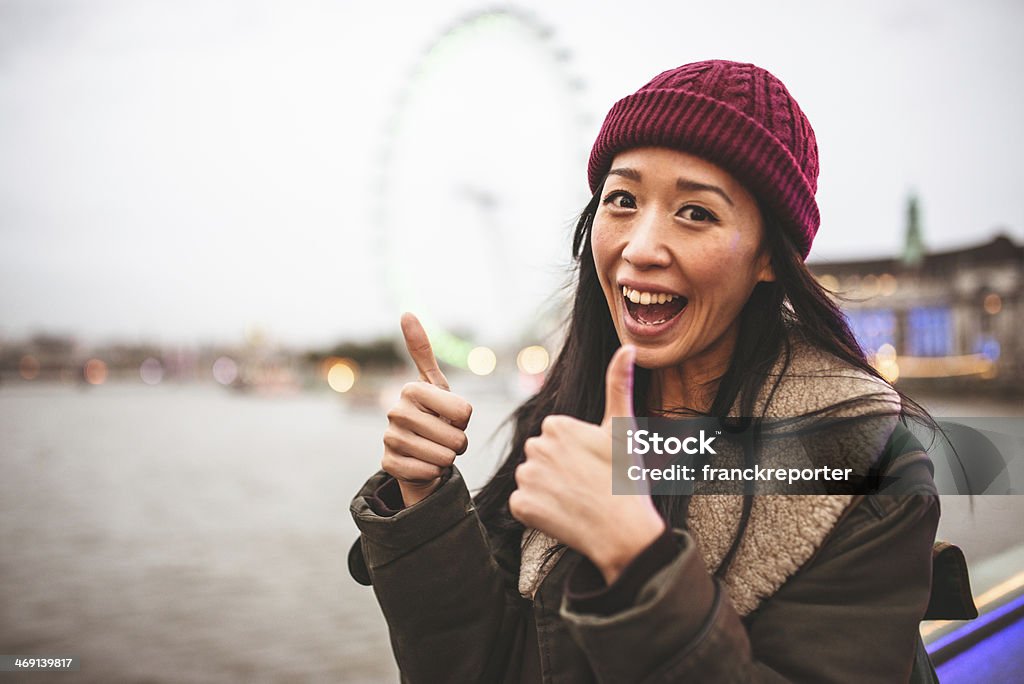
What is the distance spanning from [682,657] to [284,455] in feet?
68.2

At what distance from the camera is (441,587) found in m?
1.22

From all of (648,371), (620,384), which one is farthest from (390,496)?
(620,384)

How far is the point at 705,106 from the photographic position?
1.10 m

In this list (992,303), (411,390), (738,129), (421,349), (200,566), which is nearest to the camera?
(738,129)

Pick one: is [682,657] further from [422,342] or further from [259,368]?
[259,368]

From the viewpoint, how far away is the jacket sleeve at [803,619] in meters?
0.82

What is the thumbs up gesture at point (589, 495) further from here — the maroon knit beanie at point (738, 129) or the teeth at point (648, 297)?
the maroon knit beanie at point (738, 129)

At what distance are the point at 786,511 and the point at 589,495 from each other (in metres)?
0.30

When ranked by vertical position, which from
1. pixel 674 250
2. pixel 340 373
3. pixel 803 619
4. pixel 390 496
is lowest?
pixel 803 619

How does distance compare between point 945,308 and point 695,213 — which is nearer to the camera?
point 695,213

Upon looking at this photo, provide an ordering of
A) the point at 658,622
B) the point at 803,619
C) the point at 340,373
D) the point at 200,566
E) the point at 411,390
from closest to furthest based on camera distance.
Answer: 1. the point at 658,622
2. the point at 803,619
3. the point at 411,390
4. the point at 200,566
5. the point at 340,373

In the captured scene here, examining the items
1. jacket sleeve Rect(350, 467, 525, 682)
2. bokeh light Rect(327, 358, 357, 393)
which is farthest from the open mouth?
bokeh light Rect(327, 358, 357, 393)

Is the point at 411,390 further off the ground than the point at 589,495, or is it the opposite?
the point at 411,390

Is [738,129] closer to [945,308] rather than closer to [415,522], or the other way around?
[415,522]
